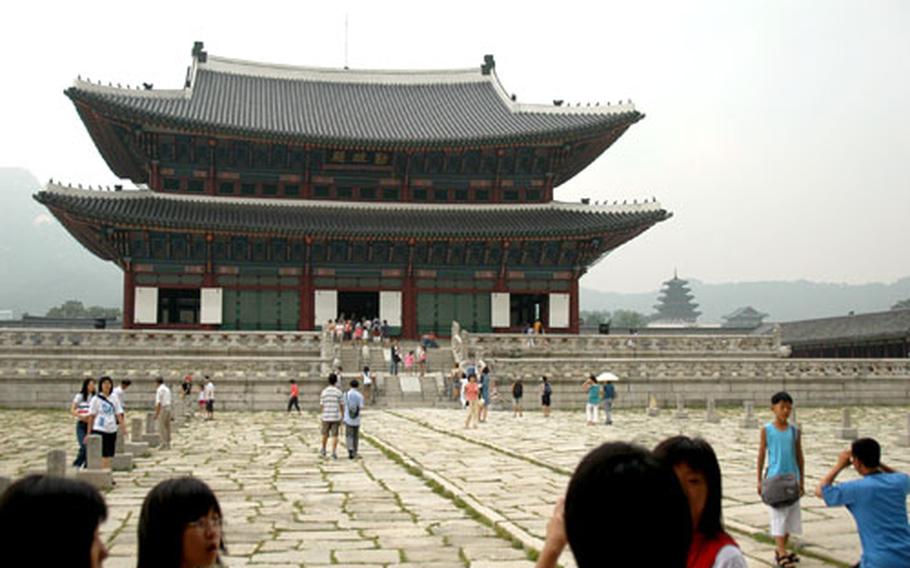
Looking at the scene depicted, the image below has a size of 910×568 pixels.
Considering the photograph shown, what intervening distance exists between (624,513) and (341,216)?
3768 centimetres

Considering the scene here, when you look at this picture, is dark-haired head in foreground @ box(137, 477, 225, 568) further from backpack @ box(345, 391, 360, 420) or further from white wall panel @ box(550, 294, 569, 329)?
white wall panel @ box(550, 294, 569, 329)

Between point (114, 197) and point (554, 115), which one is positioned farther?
point (554, 115)

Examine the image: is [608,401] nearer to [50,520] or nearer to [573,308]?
[573,308]

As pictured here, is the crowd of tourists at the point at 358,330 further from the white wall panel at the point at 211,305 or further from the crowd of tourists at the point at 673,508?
the crowd of tourists at the point at 673,508

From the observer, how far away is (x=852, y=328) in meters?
44.2

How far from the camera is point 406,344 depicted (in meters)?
37.9

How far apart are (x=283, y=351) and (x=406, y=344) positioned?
7.22 meters

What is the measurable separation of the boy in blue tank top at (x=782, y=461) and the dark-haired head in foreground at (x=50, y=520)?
641 centimetres

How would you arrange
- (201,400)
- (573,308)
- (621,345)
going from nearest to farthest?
1. (201,400)
2. (621,345)
3. (573,308)

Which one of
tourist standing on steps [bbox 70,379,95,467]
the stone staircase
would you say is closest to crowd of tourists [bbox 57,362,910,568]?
tourist standing on steps [bbox 70,379,95,467]

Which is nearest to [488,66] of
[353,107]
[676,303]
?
[353,107]

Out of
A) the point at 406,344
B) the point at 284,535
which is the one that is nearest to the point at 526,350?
the point at 406,344

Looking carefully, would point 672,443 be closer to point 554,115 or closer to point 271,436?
point 271,436

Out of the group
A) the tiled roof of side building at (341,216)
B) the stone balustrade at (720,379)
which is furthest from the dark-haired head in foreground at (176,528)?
the tiled roof of side building at (341,216)
